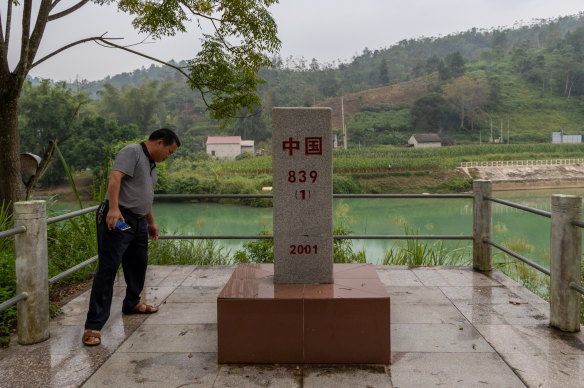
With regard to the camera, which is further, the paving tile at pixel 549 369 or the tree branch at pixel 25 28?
the tree branch at pixel 25 28

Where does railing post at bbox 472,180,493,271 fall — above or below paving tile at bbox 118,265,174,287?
above

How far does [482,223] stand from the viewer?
5105mm

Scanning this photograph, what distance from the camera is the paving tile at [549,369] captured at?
270 centimetres

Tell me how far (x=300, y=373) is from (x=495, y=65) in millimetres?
90378

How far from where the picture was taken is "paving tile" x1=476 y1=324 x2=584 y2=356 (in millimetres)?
3156

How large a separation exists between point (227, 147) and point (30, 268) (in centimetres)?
5121

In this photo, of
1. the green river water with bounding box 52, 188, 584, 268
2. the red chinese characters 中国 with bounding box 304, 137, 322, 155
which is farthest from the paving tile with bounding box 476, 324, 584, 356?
the green river water with bounding box 52, 188, 584, 268

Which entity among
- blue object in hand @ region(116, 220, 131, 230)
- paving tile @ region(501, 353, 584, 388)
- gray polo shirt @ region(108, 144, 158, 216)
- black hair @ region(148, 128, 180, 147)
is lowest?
paving tile @ region(501, 353, 584, 388)

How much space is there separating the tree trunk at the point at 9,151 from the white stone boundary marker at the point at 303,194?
423 cm

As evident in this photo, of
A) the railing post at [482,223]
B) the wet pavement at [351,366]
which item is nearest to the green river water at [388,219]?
the railing post at [482,223]

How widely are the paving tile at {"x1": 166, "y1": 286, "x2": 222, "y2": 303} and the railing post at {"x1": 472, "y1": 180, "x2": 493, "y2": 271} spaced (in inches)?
106

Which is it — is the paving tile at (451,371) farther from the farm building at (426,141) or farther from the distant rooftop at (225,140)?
the farm building at (426,141)

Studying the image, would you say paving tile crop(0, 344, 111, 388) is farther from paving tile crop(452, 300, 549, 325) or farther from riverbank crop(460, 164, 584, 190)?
riverbank crop(460, 164, 584, 190)

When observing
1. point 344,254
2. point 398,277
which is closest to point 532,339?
point 398,277
